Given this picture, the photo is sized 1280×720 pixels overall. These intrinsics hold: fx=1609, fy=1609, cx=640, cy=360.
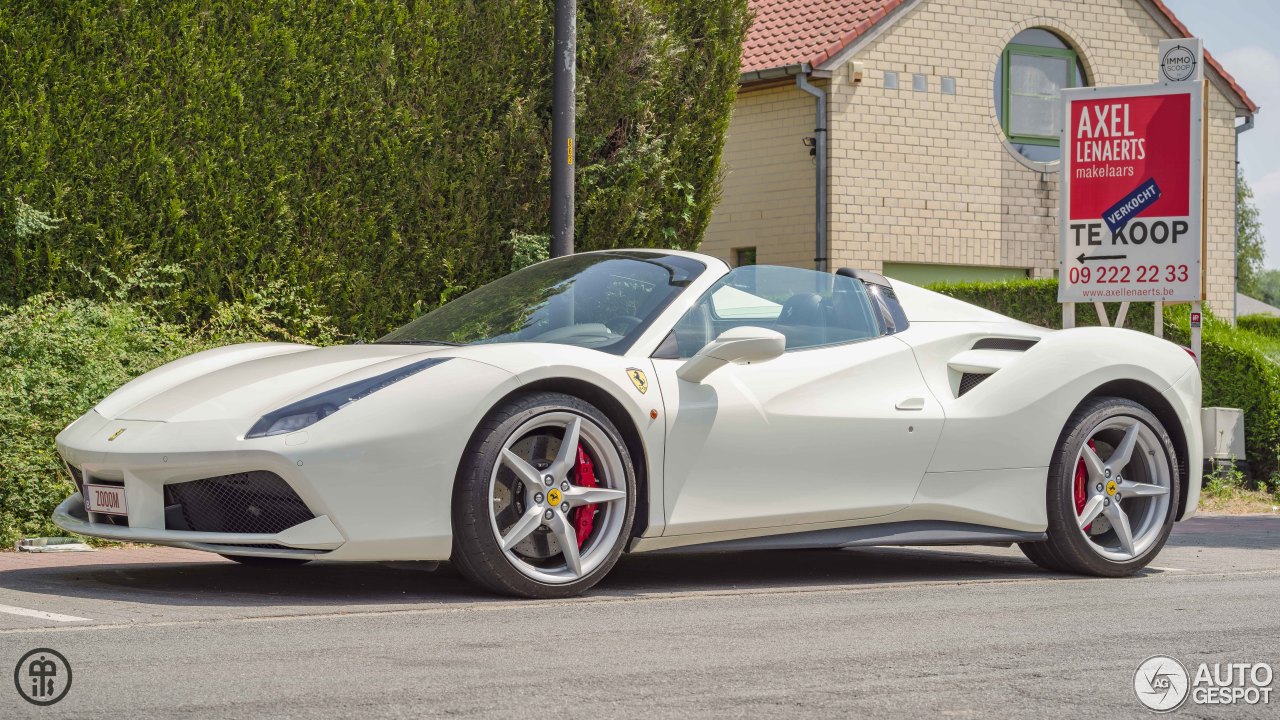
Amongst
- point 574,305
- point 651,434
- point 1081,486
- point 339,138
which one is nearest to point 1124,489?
point 1081,486

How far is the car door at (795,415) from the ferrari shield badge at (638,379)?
0.28 ft

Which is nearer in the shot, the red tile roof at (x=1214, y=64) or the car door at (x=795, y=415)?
the car door at (x=795, y=415)

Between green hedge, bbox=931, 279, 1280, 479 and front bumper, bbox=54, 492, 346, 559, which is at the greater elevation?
front bumper, bbox=54, 492, 346, 559

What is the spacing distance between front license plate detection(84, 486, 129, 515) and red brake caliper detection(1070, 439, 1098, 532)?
4.10m

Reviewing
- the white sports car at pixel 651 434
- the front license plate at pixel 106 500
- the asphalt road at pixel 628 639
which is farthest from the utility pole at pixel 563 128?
the front license plate at pixel 106 500

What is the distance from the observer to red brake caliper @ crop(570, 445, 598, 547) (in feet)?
19.8

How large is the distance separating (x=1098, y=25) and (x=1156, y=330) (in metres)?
9.66

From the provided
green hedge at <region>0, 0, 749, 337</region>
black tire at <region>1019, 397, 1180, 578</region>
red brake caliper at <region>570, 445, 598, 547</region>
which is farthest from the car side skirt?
green hedge at <region>0, 0, 749, 337</region>

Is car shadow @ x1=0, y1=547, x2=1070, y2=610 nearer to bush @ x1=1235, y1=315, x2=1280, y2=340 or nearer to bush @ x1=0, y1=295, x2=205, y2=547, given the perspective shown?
bush @ x1=0, y1=295, x2=205, y2=547

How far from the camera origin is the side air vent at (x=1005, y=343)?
726 cm

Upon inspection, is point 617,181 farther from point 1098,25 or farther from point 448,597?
point 1098,25

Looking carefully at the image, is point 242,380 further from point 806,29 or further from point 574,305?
point 806,29

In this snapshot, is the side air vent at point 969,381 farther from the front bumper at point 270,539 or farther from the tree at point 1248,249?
the tree at point 1248,249

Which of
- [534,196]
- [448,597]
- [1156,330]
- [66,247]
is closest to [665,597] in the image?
[448,597]
